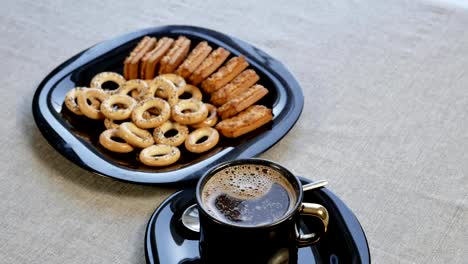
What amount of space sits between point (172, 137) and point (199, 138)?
48 millimetres

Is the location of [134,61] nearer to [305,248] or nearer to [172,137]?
[172,137]

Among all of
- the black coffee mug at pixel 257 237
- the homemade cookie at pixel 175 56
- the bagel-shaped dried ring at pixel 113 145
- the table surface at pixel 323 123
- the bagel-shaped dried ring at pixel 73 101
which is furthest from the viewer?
the homemade cookie at pixel 175 56

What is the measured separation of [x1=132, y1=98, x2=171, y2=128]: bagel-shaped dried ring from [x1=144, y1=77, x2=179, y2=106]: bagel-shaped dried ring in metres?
0.03

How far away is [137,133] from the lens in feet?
3.57

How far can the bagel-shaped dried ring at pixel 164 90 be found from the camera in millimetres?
1168

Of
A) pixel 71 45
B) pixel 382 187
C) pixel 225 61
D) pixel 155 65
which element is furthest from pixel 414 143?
pixel 71 45

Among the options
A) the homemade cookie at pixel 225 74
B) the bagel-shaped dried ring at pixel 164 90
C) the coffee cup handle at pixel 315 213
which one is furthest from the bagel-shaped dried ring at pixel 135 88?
the coffee cup handle at pixel 315 213

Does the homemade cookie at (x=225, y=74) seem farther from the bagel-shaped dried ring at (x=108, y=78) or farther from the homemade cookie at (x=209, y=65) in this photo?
the bagel-shaped dried ring at (x=108, y=78)

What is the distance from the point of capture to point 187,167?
989mm

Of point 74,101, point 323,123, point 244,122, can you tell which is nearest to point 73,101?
point 74,101

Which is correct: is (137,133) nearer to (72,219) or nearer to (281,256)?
(72,219)

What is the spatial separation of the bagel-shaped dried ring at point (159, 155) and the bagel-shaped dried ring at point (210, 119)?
0.28 ft

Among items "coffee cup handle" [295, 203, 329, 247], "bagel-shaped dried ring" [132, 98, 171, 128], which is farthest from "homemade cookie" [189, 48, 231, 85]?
"coffee cup handle" [295, 203, 329, 247]

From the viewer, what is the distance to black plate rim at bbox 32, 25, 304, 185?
3.17 feet
